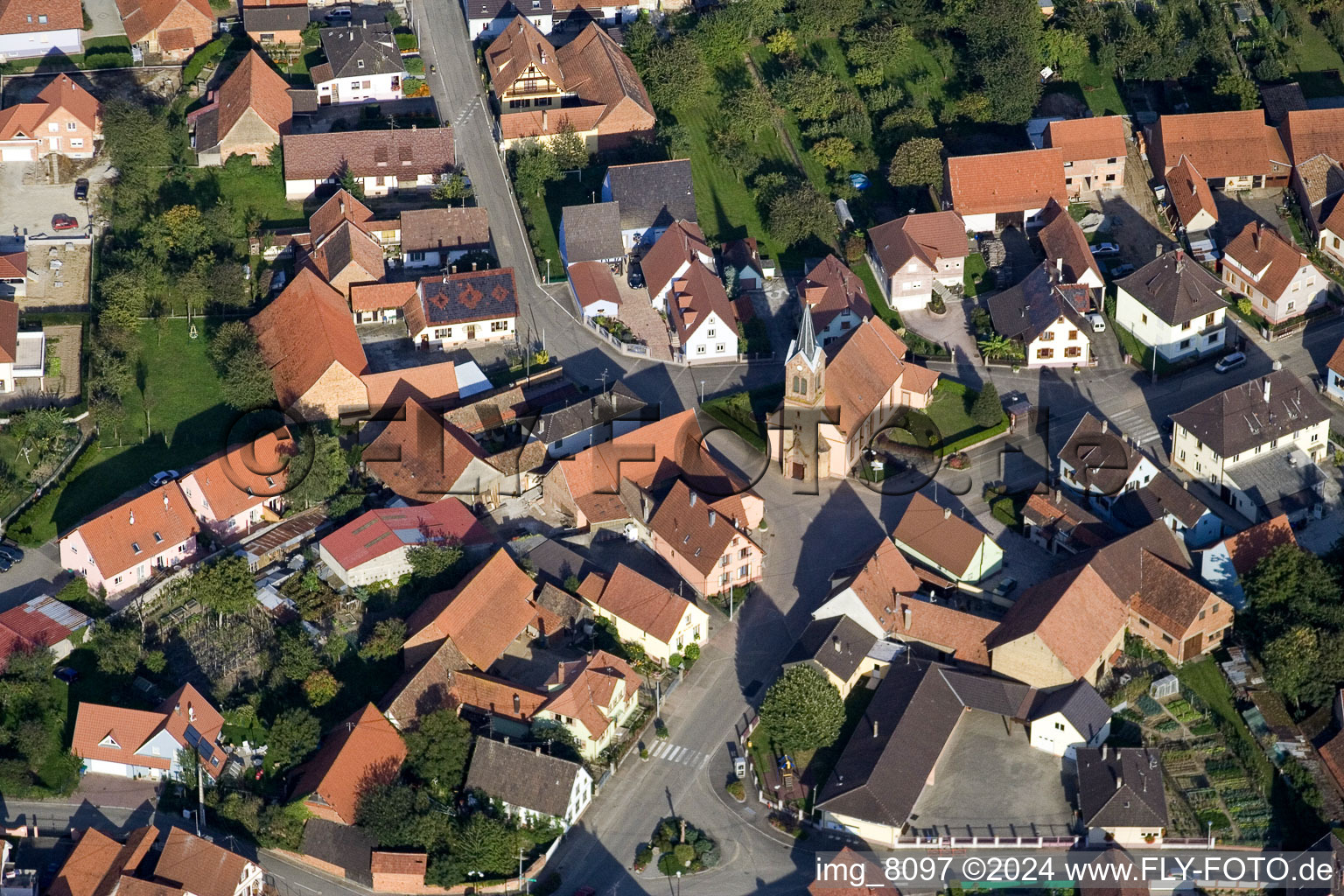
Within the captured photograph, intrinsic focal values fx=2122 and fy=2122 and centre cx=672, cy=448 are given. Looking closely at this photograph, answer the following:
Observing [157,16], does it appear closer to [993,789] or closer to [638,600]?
[638,600]

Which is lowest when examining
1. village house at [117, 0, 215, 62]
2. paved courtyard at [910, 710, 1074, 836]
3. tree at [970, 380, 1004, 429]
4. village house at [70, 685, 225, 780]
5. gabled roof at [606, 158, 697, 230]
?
village house at [70, 685, 225, 780]

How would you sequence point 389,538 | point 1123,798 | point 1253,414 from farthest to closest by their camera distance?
point 1253,414 < point 389,538 < point 1123,798

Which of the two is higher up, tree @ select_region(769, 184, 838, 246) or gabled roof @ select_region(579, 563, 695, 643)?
tree @ select_region(769, 184, 838, 246)

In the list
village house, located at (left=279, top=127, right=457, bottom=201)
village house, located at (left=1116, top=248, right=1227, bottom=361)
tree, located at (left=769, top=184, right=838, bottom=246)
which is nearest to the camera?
village house, located at (left=1116, top=248, right=1227, bottom=361)

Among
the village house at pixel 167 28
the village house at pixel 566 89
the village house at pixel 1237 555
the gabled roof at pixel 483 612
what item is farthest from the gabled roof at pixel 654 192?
the village house at pixel 1237 555

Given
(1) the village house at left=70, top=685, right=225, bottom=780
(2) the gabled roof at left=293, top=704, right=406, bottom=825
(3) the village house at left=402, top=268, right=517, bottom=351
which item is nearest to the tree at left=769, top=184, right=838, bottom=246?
(3) the village house at left=402, top=268, right=517, bottom=351

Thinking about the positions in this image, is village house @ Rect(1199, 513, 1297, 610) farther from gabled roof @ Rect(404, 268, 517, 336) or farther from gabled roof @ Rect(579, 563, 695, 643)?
gabled roof @ Rect(404, 268, 517, 336)

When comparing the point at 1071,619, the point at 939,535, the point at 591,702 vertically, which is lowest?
the point at 591,702

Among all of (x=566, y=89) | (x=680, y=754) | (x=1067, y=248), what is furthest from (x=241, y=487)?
(x=1067, y=248)
